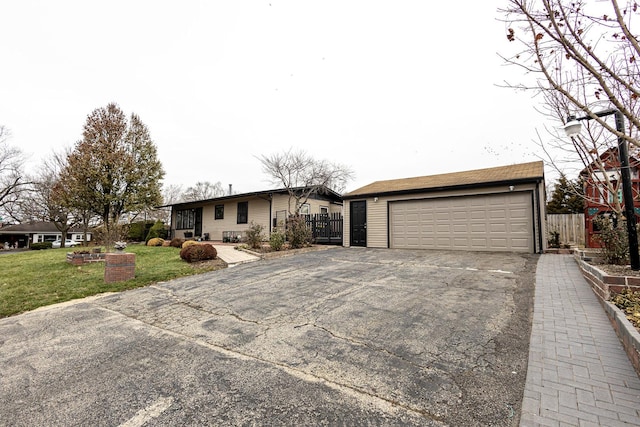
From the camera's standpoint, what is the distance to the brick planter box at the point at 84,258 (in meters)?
8.22

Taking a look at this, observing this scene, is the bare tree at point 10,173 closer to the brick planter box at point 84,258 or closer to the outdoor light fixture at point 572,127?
the brick planter box at point 84,258

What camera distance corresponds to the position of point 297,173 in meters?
14.1

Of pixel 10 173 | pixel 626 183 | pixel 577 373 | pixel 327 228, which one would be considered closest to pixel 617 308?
pixel 577 373

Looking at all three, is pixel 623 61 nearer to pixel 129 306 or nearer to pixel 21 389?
pixel 21 389

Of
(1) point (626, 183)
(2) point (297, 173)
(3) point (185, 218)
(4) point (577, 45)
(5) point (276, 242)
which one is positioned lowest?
(5) point (276, 242)

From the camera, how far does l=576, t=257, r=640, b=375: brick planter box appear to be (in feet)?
7.44

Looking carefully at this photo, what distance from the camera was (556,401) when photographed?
1.85 metres

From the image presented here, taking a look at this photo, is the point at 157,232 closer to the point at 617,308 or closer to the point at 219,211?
the point at 219,211

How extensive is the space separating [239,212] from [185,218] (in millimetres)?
6456

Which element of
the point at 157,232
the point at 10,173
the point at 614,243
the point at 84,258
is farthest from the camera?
the point at 10,173

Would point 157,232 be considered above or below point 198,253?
above

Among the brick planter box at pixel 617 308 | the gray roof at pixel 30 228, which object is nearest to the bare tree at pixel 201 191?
the gray roof at pixel 30 228

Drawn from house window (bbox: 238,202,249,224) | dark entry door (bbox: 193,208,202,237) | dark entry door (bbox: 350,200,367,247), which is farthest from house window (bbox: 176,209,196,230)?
dark entry door (bbox: 350,200,367,247)

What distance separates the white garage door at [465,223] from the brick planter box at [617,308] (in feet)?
15.2
